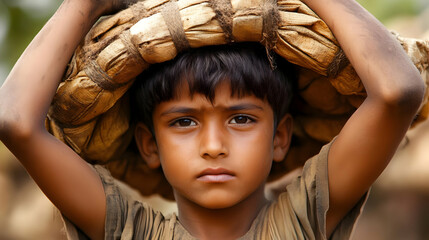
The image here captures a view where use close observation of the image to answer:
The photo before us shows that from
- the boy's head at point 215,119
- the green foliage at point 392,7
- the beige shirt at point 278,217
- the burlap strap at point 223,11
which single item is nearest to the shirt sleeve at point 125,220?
the beige shirt at point 278,217

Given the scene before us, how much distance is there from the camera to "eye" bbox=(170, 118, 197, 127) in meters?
1.75

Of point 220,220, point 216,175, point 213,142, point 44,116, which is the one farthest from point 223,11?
point 220,220

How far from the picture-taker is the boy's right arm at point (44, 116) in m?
1.50

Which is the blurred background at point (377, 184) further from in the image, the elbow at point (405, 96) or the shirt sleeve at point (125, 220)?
the elbow at point (405, 96)

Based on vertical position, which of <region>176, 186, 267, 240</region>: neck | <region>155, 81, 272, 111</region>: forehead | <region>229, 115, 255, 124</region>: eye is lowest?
<region>176, 186, 267, 240</region>: neck

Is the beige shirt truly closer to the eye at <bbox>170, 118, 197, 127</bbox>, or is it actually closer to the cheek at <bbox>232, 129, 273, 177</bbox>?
the cheek at <bbox>232, 129, 273, 177</bbox>

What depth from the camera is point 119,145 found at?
1926 millimetres

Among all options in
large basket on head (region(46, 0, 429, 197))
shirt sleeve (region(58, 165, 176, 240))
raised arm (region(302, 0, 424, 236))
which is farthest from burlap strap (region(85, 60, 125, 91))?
Result: raised arm (region(302, 0, 424, 236))

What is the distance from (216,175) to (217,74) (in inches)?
12.1

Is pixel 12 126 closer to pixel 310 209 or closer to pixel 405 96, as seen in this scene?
pixel 310 209

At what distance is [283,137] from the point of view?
1.98 meters

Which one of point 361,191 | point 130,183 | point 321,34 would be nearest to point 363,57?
point 321,34

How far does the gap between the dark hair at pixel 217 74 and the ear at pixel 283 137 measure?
140 mm

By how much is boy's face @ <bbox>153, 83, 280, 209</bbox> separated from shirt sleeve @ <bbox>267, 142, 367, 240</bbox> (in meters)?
0.12
